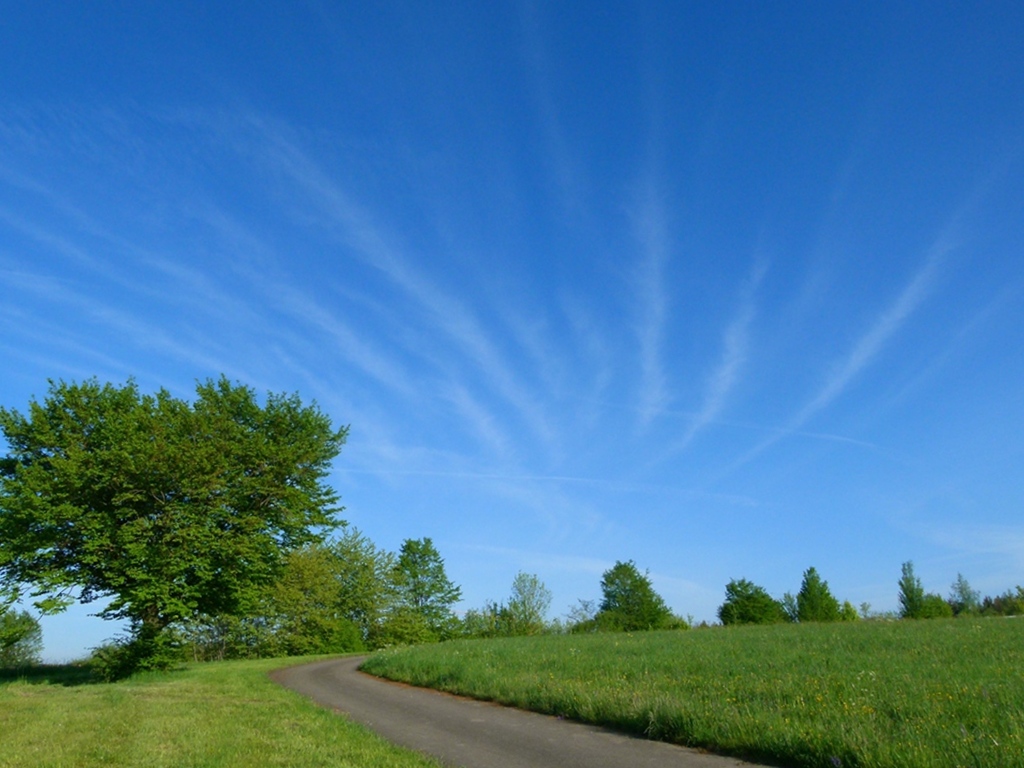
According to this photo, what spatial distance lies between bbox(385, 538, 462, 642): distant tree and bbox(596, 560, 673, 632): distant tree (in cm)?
1990

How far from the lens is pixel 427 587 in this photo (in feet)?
294

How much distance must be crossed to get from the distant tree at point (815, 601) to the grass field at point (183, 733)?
8648cm

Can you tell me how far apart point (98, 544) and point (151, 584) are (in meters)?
2.69

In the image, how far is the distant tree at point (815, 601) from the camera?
8912 cm

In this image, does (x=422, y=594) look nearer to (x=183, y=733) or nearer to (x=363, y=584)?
(x=363, y=584)

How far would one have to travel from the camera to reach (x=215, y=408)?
3606 cm

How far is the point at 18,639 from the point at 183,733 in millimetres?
28752

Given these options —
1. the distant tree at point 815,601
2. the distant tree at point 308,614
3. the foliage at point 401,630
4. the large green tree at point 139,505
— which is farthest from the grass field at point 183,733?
the distant tree at point 815,601

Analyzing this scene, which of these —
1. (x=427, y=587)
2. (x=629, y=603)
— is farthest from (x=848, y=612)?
(x=427, y=587)

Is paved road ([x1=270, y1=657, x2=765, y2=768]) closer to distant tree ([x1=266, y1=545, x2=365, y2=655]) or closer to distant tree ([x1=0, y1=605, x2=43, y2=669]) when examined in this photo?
distant tree ([x1=0, y1=605, x2=43, y2=669])

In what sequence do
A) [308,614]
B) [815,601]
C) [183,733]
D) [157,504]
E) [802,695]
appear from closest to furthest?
[802,695] → [183,733] → [157,504] → [308,614] → [815,601]

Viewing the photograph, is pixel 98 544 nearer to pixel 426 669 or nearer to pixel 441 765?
pixel 426 669

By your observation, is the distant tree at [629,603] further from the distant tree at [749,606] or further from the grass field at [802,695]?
the grass field at [802,695]

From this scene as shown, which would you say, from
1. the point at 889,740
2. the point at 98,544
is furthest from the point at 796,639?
the point at 98,544
